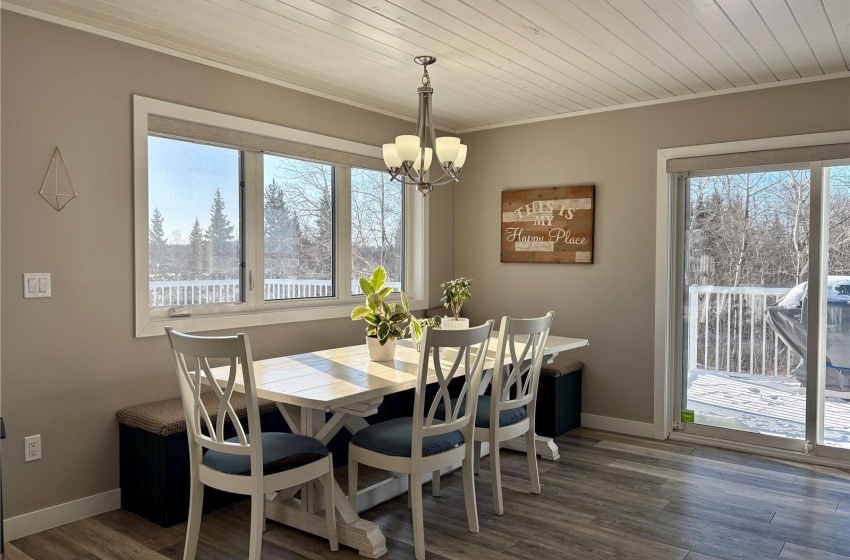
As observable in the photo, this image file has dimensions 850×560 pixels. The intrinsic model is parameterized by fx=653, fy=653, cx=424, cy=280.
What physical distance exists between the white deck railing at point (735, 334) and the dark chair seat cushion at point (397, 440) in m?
2.29

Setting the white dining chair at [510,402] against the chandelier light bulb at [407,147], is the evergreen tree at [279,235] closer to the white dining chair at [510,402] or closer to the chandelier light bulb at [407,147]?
the chandelier light bulb at [407,147]

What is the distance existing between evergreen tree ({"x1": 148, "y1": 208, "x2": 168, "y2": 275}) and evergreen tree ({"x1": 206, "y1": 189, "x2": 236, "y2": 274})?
10.8 inches

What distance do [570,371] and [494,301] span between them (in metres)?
0.94

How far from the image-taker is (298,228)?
13.8 ft

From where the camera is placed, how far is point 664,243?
4367mm

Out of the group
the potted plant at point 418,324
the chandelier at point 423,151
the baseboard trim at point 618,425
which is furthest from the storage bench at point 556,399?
the chandelier at point 423,151

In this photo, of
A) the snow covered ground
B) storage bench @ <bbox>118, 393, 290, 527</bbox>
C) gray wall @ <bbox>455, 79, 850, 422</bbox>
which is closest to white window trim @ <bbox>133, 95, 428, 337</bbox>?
storage bench @ <bbox>118, 393, 290, 527</bbox>

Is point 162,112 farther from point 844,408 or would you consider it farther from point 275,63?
point 844,408

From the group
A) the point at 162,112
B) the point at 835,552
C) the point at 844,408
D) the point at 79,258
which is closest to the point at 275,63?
the point at 162,112

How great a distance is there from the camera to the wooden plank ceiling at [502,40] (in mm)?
2820

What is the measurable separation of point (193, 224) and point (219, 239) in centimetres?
18

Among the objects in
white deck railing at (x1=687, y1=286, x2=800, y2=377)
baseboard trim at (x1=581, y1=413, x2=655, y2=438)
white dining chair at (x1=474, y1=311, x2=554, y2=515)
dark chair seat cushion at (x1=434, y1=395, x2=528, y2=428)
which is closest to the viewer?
white dining chair at (x1=474, y1=311, x2=554, y2=515)

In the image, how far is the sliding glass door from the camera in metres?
3.91

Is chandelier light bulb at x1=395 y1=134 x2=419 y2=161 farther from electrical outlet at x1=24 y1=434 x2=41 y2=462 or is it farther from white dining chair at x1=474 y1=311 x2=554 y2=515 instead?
electrical outlet at x1=24 y1=434 x2=41 y2=462
